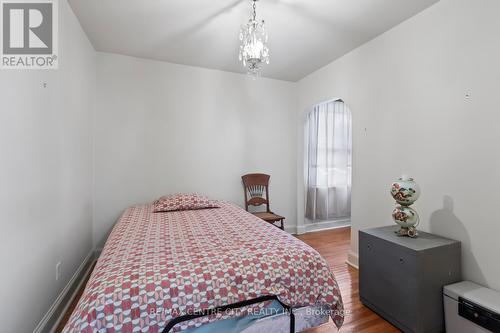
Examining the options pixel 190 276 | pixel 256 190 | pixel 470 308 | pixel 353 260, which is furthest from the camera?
pixel 256 190

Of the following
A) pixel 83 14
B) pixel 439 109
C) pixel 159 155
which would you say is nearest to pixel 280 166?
pixel 159 155

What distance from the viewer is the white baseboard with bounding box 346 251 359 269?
9.12 feet

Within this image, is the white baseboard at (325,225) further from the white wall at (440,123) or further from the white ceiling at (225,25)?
the white ceiling at (225,25)

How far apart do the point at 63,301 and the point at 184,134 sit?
2.17 meters

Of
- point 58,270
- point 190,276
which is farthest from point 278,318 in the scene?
point 58,270

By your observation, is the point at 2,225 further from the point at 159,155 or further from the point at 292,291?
the point at 159,155

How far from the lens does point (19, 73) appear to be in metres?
1.39

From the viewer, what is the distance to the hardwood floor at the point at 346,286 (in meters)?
1.75

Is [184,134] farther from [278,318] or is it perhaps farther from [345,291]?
[345,291]

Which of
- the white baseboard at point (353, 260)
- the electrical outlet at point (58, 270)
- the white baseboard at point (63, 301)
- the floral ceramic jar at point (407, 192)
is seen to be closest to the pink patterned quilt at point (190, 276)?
the electrical outlet at point (58, 270)

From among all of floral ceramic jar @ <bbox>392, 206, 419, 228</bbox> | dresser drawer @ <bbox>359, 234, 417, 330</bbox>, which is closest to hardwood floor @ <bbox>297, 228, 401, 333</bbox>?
dresser drawer @ <bbox>359, 234, 417, 330</bbox>

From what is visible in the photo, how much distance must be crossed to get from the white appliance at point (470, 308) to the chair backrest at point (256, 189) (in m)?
2.29

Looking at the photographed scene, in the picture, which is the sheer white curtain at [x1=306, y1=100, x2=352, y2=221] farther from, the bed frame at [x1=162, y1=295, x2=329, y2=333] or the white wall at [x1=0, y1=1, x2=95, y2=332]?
the white wall at [x1=0, y1=1, x2=95, y2=332]

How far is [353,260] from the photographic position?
2.82 m
